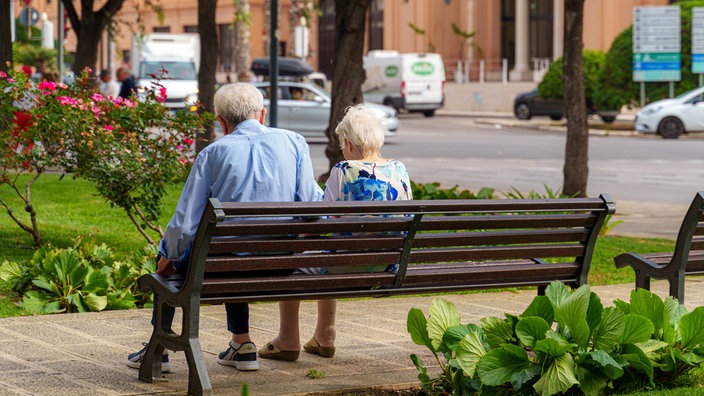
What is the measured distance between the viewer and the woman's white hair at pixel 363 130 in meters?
6.49

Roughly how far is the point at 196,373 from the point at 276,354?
1.08 m

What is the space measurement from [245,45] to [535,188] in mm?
38923

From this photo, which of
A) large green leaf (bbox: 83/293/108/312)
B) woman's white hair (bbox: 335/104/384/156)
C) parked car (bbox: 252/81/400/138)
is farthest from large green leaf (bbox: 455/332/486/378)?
parked car (bbox: 252/81/400/138)

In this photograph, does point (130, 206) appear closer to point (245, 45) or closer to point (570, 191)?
point (570, 191)

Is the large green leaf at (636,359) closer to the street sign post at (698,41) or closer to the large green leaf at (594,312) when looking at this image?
the large green leaf at (594,312)

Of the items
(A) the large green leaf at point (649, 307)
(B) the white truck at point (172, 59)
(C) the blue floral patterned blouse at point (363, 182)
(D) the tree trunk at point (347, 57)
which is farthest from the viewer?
(B) the white truck at point (172, 59)

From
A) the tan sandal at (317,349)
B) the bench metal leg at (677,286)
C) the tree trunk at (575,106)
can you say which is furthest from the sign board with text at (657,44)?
the tan sandal at (317,349)

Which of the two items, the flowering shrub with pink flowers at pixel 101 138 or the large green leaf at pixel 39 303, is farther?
the flowering shrub with pink flowers at pixel 101 138

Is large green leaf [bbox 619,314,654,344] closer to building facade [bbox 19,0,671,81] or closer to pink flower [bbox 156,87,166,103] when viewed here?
pink flower [bbox 156,87,166,103]

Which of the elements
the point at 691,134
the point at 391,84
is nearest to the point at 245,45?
the point at 391,84

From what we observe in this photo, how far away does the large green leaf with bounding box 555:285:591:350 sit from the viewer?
5.70 meters

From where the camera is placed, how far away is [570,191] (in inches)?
614

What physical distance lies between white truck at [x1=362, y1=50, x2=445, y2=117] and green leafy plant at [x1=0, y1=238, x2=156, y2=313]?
133 ft

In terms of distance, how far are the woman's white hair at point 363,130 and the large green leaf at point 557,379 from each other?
1507 mm
